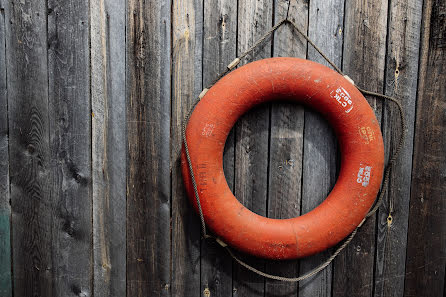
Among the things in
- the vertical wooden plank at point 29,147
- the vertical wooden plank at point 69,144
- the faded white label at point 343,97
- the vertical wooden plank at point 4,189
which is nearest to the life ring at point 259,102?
the faded white label at point 343,97

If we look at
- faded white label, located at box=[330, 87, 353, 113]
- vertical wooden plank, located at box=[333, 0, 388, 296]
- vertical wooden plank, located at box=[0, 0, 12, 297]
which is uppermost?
vertical wooden plank, located at box=[333, 0, 388, 296]

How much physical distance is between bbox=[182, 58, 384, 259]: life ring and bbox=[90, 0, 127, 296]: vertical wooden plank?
309mm

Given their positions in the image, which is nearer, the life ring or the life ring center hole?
the life ring

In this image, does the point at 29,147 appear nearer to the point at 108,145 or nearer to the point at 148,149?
the point at 108,145

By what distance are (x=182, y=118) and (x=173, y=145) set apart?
0.37 ft

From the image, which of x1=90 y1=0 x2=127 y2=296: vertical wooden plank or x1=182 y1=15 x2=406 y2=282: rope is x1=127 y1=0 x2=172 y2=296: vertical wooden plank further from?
x1=182 y1=15 x2=406 y2=282: rope

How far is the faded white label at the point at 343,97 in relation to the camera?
116 centimetres

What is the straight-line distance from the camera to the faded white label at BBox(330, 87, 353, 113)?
1159mm

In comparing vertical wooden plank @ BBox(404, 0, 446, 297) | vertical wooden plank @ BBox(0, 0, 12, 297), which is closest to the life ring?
vertical wooden plank @ BBox(404, 0, 446, 297)

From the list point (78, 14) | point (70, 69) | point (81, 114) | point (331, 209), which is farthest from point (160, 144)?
point (331, 209)

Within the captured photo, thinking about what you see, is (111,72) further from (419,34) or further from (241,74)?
(419,34)

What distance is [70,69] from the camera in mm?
1262

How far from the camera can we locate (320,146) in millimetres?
1288

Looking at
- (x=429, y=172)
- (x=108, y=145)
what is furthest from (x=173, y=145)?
(x=429, y=172)
